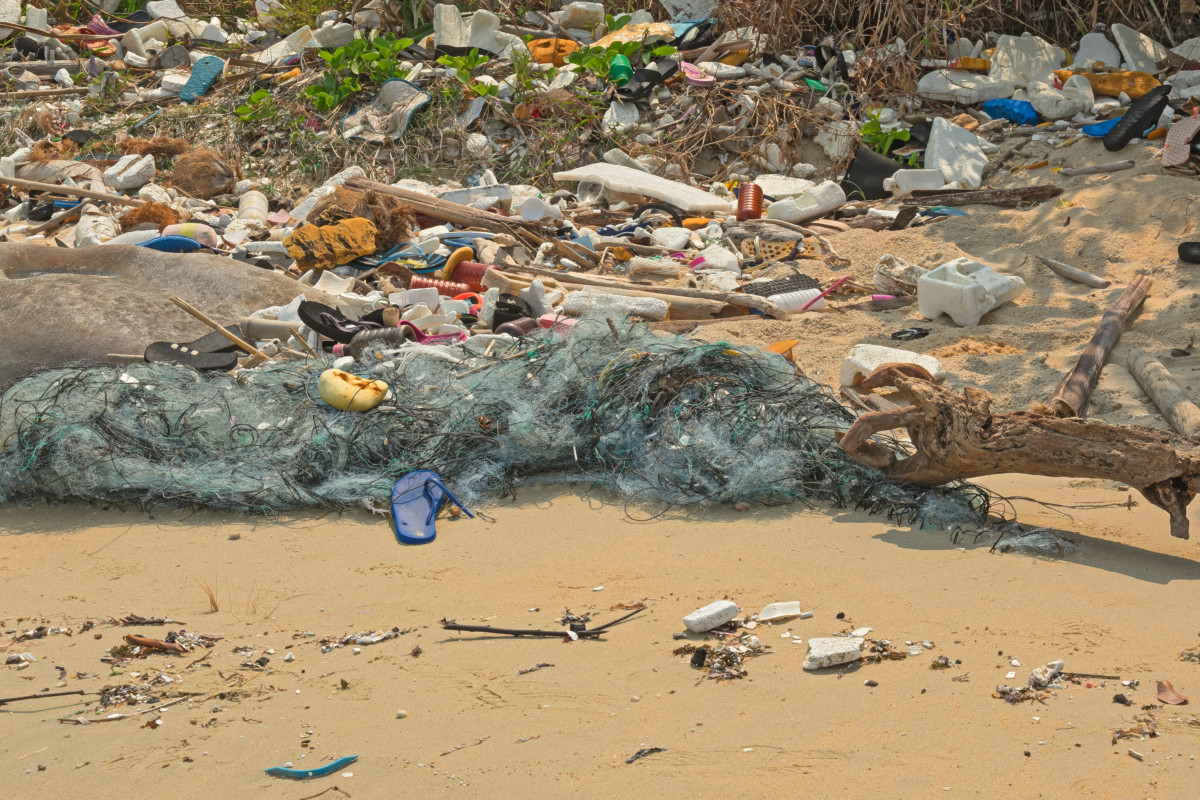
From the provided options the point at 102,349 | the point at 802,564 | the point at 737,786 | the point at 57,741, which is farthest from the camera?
the point at 102,349

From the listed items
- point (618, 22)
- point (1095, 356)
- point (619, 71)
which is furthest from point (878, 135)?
point (1095, 356)

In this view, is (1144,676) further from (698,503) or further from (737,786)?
(698,503)

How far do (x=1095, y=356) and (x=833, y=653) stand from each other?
120 inches

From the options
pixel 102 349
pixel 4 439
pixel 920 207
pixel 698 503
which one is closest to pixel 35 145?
pixel 102 349

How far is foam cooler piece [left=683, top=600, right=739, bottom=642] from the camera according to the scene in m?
2.87

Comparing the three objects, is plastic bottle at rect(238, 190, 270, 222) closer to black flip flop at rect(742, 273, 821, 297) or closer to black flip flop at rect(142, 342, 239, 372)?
black flip flop at rect(142, 342, 239, 372)

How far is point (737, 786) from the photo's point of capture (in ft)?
7.10

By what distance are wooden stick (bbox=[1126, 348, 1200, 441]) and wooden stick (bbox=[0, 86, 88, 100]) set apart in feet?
34.2

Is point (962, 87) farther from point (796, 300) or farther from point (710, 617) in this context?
point (710, 617)

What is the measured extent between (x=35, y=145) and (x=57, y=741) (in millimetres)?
9006

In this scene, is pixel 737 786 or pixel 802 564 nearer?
pixel 737 786

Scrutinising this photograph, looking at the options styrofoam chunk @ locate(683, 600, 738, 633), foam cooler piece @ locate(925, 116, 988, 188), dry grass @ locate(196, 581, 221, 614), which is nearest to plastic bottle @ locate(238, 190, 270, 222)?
foam cooler piece @ locate(925, 116, 988, 188)

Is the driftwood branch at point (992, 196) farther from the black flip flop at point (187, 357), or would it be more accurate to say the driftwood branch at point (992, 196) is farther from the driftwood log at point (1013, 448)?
the black flip flop at point (187, 357)

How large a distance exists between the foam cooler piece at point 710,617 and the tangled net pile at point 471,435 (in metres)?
0.99
